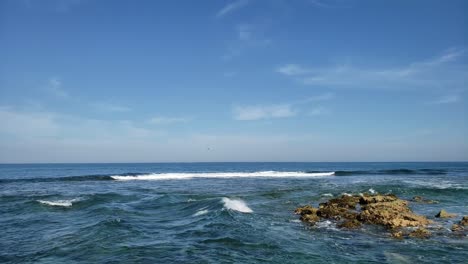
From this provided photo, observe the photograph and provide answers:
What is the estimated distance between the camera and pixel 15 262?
12.7m

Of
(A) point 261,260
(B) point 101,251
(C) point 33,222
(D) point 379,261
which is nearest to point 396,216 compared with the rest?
(D) point 379,261

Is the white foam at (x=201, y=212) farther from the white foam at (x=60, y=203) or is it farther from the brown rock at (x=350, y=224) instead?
the white foam at (x=60, y=203)

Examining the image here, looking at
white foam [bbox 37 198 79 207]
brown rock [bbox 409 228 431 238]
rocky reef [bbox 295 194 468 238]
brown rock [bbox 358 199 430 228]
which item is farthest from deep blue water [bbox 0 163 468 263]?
white foam [bbox 37 198 79 207]

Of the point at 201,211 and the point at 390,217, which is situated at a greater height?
the point at 390,217

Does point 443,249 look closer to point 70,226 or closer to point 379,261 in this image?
point 379,261

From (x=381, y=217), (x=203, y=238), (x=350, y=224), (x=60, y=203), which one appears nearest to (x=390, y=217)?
(x=381, y=217)

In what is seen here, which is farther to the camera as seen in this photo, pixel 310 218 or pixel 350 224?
pixel 310 218

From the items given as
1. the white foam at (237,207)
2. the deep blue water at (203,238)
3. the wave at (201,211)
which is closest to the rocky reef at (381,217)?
the deep blue water at (203,238)

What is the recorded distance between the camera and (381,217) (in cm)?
1814

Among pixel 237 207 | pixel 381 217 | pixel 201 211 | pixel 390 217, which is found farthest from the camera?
pixel 237 207

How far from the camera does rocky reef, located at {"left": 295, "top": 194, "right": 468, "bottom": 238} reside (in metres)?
16.5

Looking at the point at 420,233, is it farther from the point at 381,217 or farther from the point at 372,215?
the point at 372,215

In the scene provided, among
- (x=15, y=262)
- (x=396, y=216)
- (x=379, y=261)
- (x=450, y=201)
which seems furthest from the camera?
(x=450, y=201)

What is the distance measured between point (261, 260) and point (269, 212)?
32.4 feet
